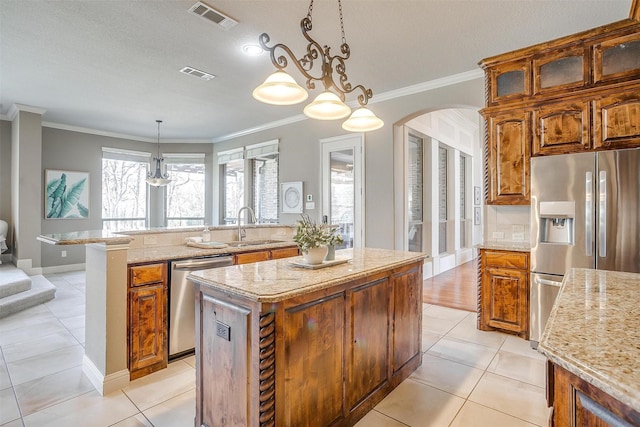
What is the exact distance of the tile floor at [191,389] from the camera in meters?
2.04

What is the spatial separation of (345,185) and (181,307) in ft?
A: 10.9

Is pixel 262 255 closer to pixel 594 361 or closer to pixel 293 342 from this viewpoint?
pixel 293 342

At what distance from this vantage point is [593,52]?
2.90 meters

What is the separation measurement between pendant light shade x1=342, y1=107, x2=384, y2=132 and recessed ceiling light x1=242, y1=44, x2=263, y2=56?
1.49m

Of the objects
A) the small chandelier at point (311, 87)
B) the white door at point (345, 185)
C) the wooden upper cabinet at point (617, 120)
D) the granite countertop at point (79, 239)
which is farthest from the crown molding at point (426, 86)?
the granite countertop at point (79, 239)

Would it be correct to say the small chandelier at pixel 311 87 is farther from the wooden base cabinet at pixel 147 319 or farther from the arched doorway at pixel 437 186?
the arched doorway at pixel 437 186

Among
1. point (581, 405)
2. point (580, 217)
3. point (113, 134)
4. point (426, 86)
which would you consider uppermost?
point (113, 134)

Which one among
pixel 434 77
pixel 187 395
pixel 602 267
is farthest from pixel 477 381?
pixel 434 77

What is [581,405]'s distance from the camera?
827 mm

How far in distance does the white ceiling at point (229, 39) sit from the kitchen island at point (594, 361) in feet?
8.43

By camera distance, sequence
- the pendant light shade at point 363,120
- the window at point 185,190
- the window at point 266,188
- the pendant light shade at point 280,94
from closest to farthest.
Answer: the pendant light shade at point 280,94
the pendant light shade at point 363,120
the window at point 266,188
the window at point 185,190

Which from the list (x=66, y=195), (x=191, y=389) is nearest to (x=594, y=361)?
(x=191, y=389)

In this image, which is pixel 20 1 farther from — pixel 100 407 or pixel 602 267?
pixel 602 267

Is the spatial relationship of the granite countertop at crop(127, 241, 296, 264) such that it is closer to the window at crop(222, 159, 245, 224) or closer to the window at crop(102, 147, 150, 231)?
the window at crop(222, 159, 245, 224)
